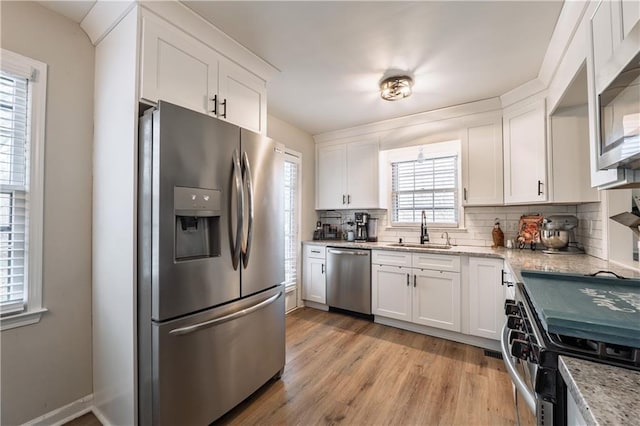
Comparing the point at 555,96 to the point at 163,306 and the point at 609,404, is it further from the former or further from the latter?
the point at 163,306

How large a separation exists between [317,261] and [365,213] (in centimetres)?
98

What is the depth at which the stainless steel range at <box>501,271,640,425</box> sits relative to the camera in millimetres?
711

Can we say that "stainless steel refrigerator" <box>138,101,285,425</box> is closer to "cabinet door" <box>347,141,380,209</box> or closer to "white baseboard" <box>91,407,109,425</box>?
"white baseboard" <box>91,407,109,425</box>

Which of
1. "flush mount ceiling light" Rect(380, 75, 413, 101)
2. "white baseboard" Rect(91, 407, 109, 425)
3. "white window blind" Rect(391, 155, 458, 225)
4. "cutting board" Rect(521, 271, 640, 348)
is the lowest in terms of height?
"white baseboard" Rect(91, 407, 109, 425)

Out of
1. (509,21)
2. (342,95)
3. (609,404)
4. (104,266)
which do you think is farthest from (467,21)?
(104,266)

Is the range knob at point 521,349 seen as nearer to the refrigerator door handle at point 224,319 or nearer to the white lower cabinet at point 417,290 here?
the refrigerator door handle at point 224,319

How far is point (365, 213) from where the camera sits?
12.9ft

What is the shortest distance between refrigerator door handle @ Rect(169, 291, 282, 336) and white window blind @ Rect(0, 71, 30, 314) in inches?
40.4

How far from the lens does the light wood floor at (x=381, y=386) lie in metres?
1.75

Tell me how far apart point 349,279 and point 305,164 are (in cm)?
179

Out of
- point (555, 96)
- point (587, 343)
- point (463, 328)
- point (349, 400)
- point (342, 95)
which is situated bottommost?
point (349, 400)

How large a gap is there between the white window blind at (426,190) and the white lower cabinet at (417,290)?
0.79 m

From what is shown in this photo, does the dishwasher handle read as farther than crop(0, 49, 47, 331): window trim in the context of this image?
Yes

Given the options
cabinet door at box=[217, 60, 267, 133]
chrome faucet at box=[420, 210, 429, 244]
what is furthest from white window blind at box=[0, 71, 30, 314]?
chrome faucet at box=[420, 210, 429, 244]
